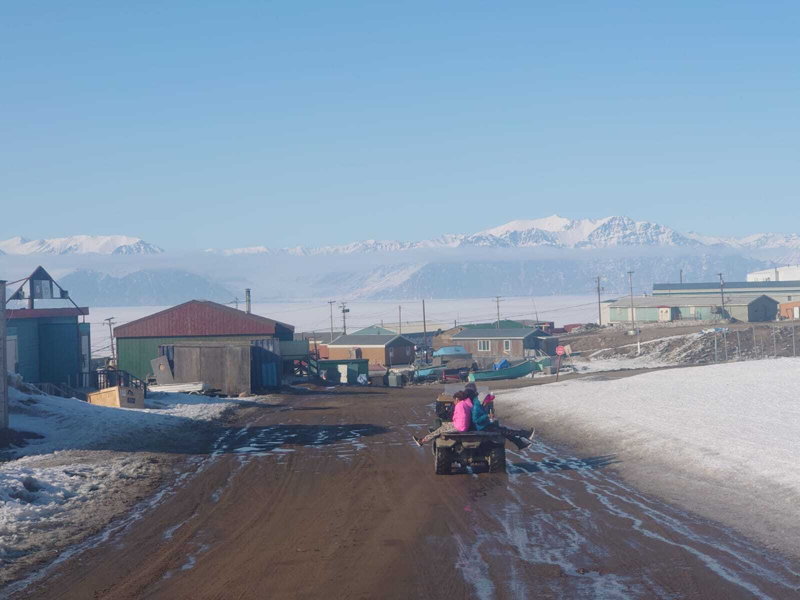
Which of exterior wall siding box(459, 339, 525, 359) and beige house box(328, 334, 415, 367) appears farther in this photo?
exterior wall siding box(459, 339, 525, 359)

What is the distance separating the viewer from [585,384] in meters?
40.5

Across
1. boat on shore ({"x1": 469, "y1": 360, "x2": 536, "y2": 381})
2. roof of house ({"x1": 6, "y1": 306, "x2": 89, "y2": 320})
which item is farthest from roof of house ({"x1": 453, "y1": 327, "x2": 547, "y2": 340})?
roof of house ({"x1": 6, "y1": 306, "x2": 89, "y2": 320})

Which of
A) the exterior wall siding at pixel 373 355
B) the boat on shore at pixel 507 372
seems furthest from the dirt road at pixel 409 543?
the exterior wall siding at pixel 373 355

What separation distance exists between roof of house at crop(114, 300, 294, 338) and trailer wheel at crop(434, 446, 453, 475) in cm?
4456

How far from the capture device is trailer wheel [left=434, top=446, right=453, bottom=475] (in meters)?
17.4

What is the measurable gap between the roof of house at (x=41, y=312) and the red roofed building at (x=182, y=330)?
8475mm

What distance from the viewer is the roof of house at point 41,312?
4700 centimetres

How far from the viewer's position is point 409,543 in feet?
37.5

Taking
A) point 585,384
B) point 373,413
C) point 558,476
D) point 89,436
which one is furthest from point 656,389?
point 89,436

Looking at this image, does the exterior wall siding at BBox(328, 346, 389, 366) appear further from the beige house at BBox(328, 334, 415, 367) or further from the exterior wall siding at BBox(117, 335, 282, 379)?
the exterior wall siding at BBox(117, 335, 282, 379)

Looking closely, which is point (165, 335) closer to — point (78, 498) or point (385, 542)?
point (78, 498)

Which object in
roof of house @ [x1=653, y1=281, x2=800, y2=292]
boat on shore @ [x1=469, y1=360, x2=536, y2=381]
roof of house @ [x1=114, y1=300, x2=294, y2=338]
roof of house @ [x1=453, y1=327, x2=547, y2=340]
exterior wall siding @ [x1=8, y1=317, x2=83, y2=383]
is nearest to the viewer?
exterior wall siding @ [x1=8, y1=317, x2=83, y2=383]

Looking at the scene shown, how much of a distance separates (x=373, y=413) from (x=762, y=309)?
8532cm

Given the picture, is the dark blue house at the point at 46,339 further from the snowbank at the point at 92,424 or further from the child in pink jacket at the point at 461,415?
the child in pink jacket at the point at 461,415
